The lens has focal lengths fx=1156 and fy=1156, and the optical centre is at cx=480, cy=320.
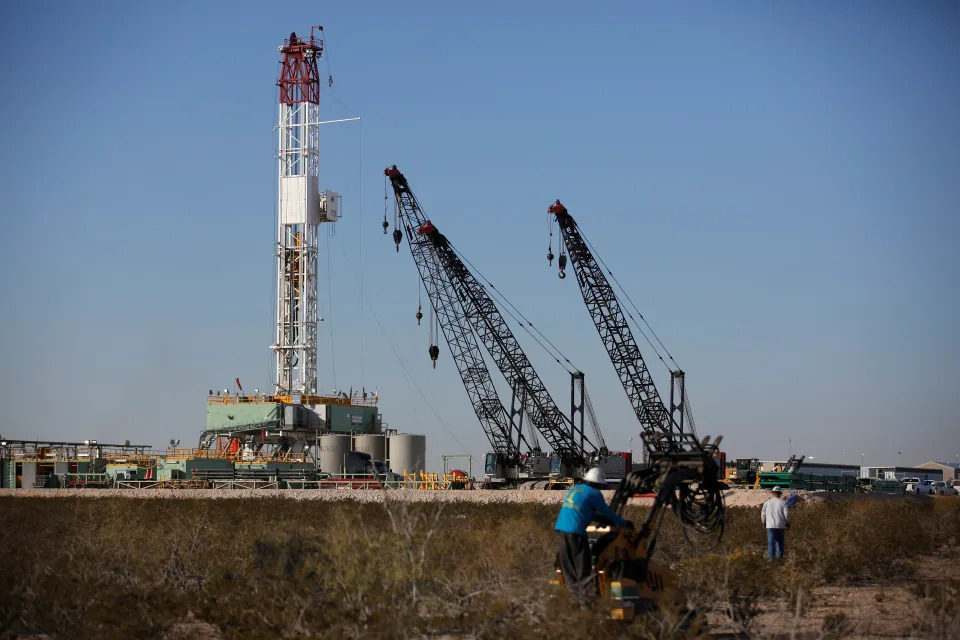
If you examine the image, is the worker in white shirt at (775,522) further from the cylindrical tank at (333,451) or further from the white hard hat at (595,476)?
the cylindrical tank at (333,451)

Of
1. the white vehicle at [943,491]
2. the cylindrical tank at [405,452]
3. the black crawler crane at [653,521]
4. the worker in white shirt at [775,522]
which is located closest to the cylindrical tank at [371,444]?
the cylindrical tank at [405,452]

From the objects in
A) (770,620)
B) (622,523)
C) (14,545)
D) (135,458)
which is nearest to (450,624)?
(622,523)

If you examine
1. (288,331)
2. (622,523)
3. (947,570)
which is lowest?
(947,570)

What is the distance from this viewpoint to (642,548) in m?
12.4

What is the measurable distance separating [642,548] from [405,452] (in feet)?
179

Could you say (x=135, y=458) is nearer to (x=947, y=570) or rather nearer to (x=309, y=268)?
(x=309, y=268)

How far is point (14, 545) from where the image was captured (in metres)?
20.2

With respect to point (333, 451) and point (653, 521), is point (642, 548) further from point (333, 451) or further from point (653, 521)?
point (333, 451)

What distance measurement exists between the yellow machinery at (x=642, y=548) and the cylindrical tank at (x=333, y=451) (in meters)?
51.3

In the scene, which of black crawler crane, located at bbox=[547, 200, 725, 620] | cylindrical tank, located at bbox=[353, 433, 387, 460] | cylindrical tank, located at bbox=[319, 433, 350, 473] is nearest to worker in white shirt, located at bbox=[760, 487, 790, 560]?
black crawler crane, located at bbox=[547, 200, 725, 620]

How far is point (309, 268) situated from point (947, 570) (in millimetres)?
54351

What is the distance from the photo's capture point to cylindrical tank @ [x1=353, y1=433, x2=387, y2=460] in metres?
66.8

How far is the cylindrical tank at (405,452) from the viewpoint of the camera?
6588 cm

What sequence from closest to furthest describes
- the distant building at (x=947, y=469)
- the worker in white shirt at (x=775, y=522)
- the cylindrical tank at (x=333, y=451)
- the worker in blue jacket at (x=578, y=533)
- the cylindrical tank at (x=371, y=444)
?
1. the worker in blue jacket at (x=578, y=533)
2. the worker in white shirt at (x=775, y=522)
3. the cylindrical tank at (x=333, y=451)
4. the cylindrical tank at (x=371, y=444)
5. the distant building at (x=947, y=469)
